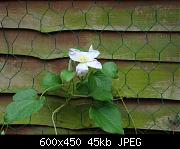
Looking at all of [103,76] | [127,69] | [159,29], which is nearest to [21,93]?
[103,76]

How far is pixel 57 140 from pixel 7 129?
269 mm

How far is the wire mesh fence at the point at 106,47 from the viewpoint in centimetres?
187

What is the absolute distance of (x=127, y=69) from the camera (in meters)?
1.91

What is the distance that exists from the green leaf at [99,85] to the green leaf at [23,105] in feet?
0.67

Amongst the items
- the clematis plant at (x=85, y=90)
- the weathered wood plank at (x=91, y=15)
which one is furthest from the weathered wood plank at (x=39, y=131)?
the weathered wood plank at (x=91, y=15)

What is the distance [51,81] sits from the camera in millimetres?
1822

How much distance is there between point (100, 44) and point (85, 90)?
0.70 feet

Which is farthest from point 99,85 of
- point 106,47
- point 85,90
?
point 106,47

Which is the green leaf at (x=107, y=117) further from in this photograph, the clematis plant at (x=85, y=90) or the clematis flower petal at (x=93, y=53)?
the clematis flower petal at (x=93, y=53)

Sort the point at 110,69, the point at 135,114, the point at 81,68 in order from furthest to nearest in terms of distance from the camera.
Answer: the point at 135,114 → the point at 110,69 → the point at 81,68

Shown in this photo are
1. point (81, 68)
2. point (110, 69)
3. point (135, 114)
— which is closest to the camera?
point (81, 68)

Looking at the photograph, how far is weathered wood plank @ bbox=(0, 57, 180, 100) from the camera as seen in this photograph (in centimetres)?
190

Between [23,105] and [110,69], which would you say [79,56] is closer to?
[110,69]

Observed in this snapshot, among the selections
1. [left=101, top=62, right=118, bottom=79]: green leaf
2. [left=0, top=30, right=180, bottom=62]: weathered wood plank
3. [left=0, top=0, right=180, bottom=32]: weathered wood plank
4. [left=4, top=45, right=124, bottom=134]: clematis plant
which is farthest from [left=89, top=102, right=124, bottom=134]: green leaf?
[left=0, top=0, right=180, bottom=32]: weathered wood plank
